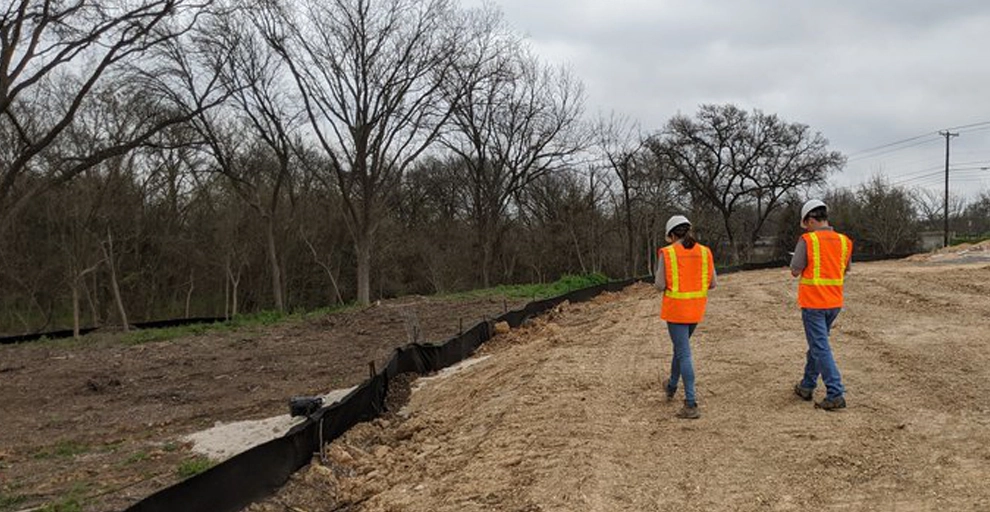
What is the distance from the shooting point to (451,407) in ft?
25.9

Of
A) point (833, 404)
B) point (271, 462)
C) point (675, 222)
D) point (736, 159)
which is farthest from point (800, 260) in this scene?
point (736, 159)

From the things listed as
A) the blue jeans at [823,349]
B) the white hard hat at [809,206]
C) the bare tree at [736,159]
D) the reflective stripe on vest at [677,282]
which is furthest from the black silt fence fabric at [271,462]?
the bare tree at [736,159]

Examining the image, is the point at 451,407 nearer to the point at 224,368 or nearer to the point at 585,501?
the point at 585,501

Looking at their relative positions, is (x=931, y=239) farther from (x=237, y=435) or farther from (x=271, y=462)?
(x=271, y=462)

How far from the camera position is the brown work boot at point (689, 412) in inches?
229

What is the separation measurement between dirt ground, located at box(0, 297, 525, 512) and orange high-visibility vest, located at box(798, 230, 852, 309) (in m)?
5.55

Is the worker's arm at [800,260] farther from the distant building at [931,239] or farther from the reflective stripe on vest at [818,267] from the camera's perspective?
the distant building at [931,239]

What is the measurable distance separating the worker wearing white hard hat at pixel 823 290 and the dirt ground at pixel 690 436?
10.1 inches

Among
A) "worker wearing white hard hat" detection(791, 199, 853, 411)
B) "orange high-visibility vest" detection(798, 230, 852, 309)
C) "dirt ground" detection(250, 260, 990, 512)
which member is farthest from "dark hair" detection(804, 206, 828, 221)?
"dirt ground" detection(250, 260, 990, 512)

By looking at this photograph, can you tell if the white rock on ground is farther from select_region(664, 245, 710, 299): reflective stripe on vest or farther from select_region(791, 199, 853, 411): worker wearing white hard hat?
select_region(791, 199, 853, 411): worker wearing white hard hat

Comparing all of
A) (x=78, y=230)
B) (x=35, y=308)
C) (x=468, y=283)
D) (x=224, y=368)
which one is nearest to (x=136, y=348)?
(x=224, y=368)

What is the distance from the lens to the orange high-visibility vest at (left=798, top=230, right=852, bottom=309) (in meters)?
5.65

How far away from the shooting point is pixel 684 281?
19.0ft

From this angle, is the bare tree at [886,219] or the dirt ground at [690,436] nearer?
the dirt ground at [690,436]
